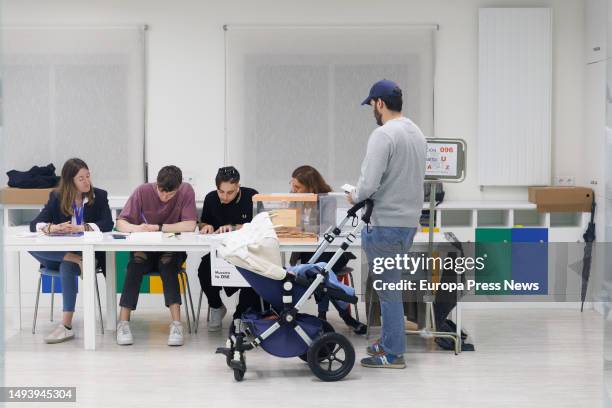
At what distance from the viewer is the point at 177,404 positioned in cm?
440

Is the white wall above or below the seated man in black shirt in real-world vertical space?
above

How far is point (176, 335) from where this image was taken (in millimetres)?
5672

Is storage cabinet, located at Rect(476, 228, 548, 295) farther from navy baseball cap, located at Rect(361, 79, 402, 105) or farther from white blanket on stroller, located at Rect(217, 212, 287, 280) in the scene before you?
white blanket on stroller, located at Rect(217, 212, 287, 280)

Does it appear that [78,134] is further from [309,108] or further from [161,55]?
[309,108]

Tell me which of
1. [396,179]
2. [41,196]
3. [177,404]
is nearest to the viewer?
[177,404]

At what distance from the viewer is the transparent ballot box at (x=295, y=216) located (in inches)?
217

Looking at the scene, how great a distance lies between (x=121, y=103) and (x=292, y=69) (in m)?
1.42

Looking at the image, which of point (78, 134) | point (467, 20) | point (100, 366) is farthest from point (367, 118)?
point (100, 366)

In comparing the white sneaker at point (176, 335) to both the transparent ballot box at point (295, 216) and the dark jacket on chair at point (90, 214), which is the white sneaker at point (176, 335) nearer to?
the dark jacket on chair at point (90, 214)

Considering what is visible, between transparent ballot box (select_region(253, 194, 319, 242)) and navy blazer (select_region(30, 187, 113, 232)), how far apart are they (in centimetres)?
115

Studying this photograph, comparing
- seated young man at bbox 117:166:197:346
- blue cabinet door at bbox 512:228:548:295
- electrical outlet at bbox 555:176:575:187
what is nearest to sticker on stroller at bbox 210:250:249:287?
seated young man at bbox 117:166:197:346

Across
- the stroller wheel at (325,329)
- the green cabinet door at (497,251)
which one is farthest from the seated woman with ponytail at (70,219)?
the green cabinet door at (497,251)

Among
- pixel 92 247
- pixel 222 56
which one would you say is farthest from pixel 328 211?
pixel 222 56

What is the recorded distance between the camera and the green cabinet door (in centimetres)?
700
